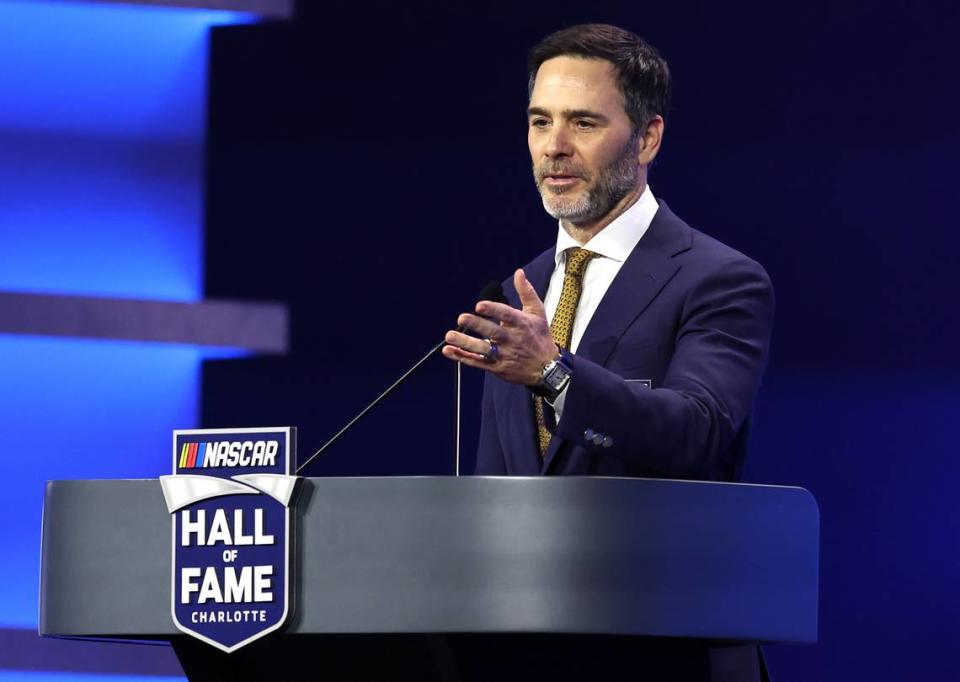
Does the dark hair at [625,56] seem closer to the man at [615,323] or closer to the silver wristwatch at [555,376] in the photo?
the man at [615,323]

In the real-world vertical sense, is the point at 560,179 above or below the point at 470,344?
above

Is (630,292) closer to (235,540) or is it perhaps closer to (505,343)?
(505,343)

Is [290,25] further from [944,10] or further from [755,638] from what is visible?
[755,638]

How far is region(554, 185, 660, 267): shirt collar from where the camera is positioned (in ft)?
6.93

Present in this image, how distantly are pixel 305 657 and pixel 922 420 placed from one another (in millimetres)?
1942

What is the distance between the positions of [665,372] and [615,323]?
0.26ft

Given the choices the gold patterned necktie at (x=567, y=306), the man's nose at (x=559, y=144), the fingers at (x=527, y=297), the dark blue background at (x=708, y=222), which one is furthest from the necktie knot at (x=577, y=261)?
the dark blue background at (x=708, y=222)

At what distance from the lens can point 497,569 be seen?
147 cm

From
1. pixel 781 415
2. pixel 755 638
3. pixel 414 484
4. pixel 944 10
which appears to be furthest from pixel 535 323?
pixel 944 10

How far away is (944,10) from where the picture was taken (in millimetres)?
3418

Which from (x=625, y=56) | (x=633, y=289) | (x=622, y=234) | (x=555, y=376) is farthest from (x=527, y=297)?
(x=625, y=56)

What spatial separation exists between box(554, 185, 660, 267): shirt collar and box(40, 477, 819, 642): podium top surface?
0.60 meters

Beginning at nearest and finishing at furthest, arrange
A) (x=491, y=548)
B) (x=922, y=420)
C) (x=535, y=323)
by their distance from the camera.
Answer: (x=491, y=548)
(x=535, y=323)
(x=922, y=420)

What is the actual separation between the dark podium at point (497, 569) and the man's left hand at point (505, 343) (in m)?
0.16
